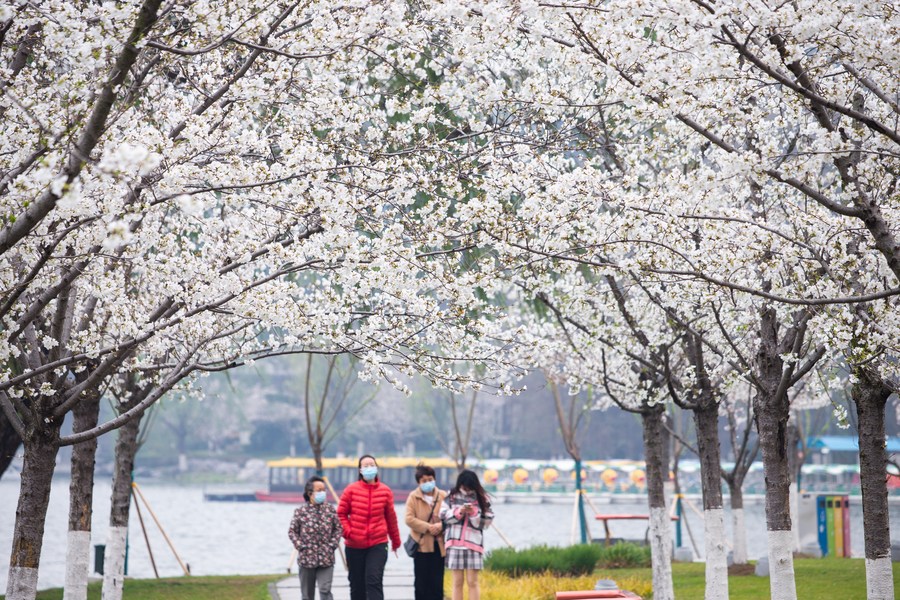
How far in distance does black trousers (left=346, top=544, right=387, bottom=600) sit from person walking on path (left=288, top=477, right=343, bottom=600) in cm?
27

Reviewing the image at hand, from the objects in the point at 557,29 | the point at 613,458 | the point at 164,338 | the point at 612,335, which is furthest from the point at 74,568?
the point at 613,458

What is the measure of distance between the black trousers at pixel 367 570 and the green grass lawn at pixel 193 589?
303 cm

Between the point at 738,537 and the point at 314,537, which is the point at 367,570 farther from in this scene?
the point at 738,537

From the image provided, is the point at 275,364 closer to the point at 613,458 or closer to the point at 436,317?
the point at 613,458

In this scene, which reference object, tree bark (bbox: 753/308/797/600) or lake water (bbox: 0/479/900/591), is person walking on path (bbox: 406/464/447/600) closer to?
tree bark (bbox: 753/308/797/600)

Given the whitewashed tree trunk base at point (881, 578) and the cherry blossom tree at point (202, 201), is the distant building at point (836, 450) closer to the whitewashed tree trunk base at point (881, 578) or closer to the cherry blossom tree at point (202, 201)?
the whitewashed tree trunk base at point (881, 578)

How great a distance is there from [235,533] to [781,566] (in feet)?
131

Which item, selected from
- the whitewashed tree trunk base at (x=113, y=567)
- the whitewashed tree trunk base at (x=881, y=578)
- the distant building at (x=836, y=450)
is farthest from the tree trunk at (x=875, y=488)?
the distant building at (x=836, y=450)

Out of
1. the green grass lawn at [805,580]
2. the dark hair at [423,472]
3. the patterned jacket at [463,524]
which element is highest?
the dark hair at [423,472]

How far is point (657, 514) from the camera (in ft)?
40.3

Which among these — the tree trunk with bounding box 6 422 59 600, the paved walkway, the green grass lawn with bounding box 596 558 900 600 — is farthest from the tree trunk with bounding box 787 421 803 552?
the tree trunk with bounding box 6 422 59 600

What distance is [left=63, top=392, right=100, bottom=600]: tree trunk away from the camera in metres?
10.3

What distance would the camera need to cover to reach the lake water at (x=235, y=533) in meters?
29.4

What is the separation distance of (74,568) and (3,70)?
19.0ft
